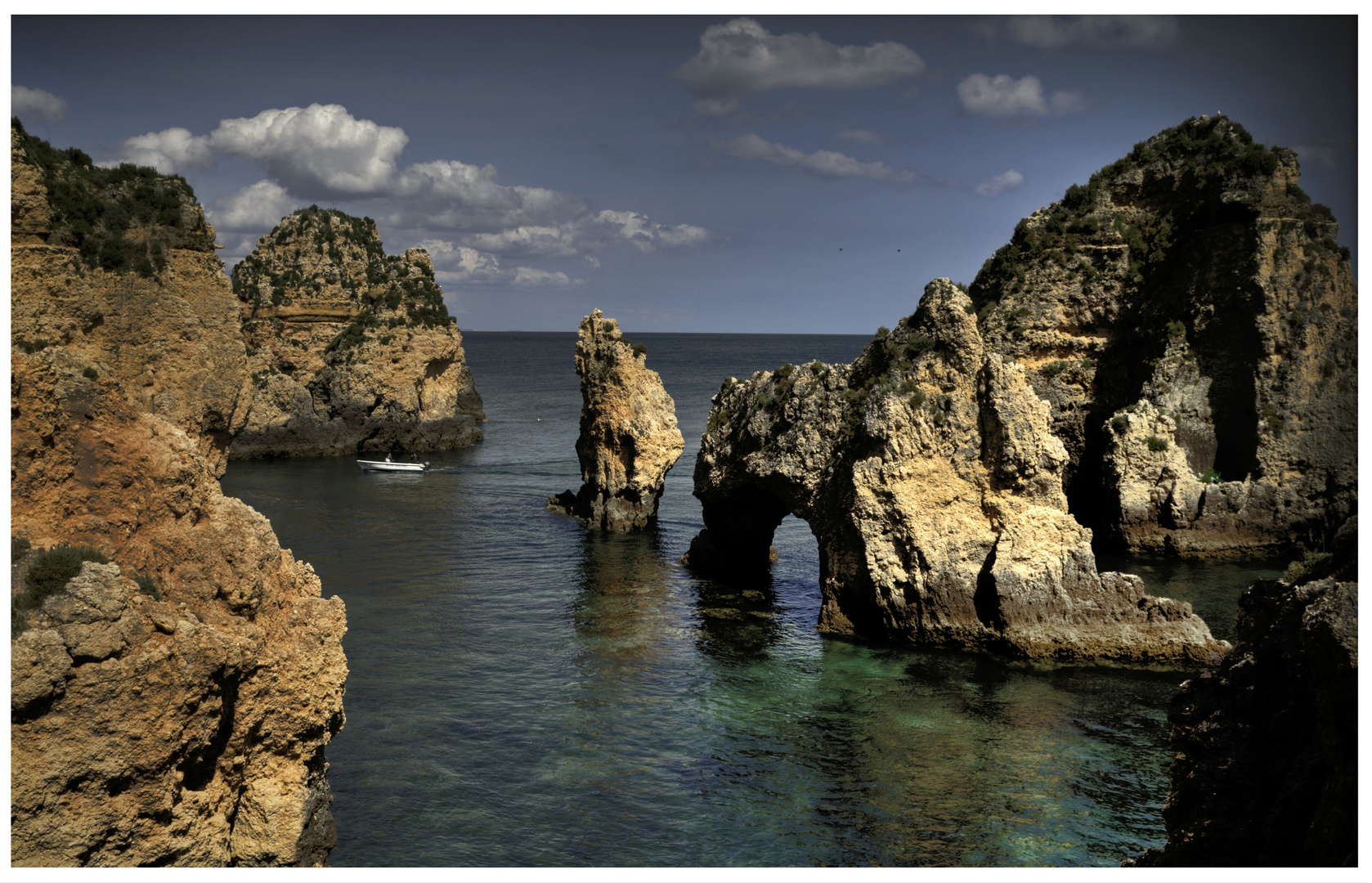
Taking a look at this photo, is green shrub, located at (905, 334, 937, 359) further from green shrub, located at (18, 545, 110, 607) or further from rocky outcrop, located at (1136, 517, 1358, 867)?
green shrub, located at (18, 545, 110, 607)

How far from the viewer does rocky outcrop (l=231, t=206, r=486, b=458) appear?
75812mm

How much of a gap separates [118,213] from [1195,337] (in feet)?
137

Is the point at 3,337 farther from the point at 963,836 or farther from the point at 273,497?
the point at 273,497

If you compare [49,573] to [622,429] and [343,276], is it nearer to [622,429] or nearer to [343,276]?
[622,429]

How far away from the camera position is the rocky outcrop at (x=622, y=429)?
48.0 m

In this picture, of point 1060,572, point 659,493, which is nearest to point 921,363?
point 1060,572

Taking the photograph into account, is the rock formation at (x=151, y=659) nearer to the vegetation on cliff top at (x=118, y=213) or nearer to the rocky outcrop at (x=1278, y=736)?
the vegetation on cliff top at (x=118, y=213)

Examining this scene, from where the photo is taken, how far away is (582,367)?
50.0 meters

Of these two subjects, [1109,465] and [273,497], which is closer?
[1109,465]

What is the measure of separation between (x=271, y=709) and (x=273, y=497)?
50.0 meters

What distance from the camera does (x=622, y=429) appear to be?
47.6m

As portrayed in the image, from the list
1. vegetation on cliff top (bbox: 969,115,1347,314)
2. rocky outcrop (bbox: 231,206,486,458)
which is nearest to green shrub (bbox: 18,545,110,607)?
vegetation on cliff top (bbox: 969,115,1347,314)

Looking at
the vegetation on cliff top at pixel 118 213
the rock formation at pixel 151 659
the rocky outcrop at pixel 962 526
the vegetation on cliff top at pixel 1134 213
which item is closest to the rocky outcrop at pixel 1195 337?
the vegetation on cliff top at pixel 1134 213

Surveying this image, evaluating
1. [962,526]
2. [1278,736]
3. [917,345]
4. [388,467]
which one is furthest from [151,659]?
[388,467]
